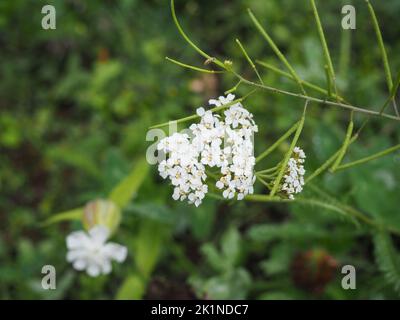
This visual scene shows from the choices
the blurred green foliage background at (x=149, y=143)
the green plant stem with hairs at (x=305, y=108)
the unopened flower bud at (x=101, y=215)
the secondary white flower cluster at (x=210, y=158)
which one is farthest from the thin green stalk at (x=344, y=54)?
the secondary white flower cluster at (x=210, y=158)

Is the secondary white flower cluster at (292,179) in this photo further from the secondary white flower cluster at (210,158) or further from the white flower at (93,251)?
the white flower at (93,251)

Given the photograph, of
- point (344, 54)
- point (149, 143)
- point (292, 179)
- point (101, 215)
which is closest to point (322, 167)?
point (292, 179)

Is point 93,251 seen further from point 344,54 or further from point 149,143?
point 344,54

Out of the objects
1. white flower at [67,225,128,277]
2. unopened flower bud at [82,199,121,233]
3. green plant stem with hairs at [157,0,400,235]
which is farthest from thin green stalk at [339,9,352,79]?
white flower at [67,225,128,277]

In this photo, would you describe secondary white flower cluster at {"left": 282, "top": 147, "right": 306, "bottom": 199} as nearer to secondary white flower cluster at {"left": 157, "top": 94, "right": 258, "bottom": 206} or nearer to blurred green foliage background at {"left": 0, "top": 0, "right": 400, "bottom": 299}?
secondary white flower cluster at {"left": 157, "top": 94, "right": 258, "bottom": 206}

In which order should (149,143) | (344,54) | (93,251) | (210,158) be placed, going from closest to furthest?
(210,158), (93,251), (149,143), (344,54)
